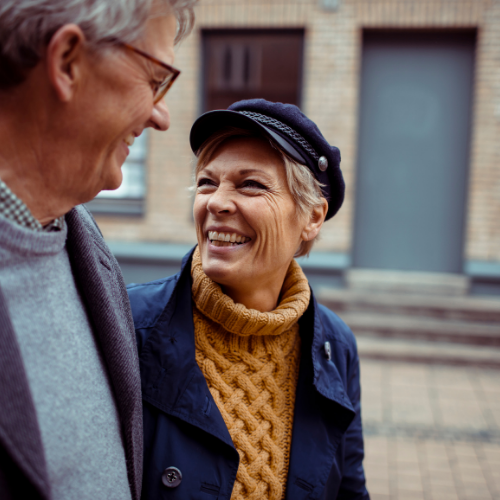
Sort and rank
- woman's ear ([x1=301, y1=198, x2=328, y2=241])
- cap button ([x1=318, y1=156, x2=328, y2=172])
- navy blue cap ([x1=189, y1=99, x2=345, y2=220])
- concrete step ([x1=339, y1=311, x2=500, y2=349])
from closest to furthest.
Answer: navy blue cap ([x1=189, y1=99, x2=345, y2=220]) < cap button ([x1=318, y1=156, x2=328, y2=172]) < woman's ear ([x1=301, y1=198, x2=328, y2=241]) < concrete step ([x1=339, y1=311, x2=500, y2=349])

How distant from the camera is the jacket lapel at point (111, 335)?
121 cm

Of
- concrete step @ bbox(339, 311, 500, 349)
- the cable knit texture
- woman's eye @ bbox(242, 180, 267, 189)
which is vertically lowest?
concrete step @ bbox(339, 311, 500, 349)

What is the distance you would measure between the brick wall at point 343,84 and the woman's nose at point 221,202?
4.31 metres

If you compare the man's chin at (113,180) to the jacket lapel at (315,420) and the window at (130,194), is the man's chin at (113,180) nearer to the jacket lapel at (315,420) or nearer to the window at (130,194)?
the jacket lapel at (315,420)

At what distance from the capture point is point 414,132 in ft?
20.7

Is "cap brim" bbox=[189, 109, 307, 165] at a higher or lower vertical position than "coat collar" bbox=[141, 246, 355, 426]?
higher

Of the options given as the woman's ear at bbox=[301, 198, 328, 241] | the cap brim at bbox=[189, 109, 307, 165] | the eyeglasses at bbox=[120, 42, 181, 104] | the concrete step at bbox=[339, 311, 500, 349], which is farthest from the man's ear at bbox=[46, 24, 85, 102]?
the concrete step at bbox=[339, 311, 500, 349]

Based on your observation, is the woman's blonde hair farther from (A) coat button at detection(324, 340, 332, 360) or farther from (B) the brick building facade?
(B) the brick building facade

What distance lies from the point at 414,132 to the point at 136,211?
374cm

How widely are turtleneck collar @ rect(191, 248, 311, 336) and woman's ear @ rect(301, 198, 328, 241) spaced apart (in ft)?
0.79

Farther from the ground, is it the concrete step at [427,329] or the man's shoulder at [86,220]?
the man's shoulder at [86,220]

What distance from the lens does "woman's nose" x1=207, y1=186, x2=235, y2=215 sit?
5.34ft

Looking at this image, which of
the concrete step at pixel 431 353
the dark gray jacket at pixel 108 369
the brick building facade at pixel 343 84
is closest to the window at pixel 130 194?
the brick building facade at pixel 343 84

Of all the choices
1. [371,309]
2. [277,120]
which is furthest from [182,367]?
[371,309]
